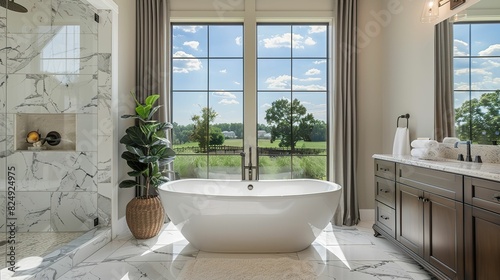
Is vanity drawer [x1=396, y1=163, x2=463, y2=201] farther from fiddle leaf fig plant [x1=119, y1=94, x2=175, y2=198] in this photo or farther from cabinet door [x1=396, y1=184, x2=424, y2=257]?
fiddle leaf fig plant [x1=119, y1=94, x2=175, y2=198]

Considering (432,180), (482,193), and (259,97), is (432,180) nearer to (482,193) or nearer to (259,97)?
(482,193)

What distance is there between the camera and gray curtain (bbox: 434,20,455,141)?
262 cm

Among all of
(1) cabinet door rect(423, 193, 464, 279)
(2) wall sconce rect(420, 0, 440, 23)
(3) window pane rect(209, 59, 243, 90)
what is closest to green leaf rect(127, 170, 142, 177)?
(3) window pane rect(209, 59, 243, 90)

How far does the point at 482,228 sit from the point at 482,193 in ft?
0.67

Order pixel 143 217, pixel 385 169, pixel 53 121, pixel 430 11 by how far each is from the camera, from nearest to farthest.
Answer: pixel 430 11 → pixel 385 169 → pixel 143 217 → pixel 53 121

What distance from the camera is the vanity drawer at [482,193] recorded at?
1593 mm

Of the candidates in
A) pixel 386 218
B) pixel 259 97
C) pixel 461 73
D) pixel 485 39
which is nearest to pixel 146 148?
pixel 259 97

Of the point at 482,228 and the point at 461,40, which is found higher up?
the point at 461,40

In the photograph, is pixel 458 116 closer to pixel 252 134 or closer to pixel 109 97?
pixel 252 134

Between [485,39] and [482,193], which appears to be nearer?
[482,193]

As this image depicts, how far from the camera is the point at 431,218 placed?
2162 millimetres

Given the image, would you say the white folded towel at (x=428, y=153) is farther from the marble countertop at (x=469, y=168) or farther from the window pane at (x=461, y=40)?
the window pane at (x=461, y=40)

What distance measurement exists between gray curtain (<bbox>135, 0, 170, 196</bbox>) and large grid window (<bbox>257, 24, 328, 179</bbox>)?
124 cm

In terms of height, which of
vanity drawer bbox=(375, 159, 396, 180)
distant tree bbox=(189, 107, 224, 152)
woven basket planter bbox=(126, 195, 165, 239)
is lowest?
woven basket planter bbox=(126, 195, 165, 239)
